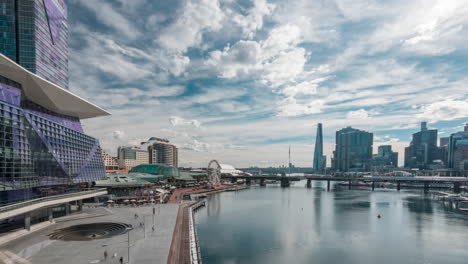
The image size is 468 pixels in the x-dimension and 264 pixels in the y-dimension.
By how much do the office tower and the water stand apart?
9020 cm

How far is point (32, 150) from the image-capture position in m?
59.6

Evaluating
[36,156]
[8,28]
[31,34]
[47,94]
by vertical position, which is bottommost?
[36,156]

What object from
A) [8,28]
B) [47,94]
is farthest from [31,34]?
[47,94]

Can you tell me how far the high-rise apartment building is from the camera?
53391 millimetres

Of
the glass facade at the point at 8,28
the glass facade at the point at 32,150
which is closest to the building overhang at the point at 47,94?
the glass facade at the point at 32,150

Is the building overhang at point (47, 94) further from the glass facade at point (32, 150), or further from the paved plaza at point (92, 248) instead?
the paved plaza at point (92, 248)

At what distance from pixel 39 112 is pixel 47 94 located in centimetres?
622

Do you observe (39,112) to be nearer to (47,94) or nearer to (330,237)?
(47,94)

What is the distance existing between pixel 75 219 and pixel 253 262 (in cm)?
5123

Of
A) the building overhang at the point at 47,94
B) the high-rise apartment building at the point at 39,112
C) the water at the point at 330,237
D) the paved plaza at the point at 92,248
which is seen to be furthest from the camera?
the building overhang at the point at 47,94

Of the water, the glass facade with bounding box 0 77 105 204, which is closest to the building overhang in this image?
the glass facade with bounding box 0 77 105 204

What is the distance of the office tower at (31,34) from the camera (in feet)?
321

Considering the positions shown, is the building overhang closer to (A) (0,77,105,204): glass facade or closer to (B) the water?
(A) (0,77,105,204): glass facade

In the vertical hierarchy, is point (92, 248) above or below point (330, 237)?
above
